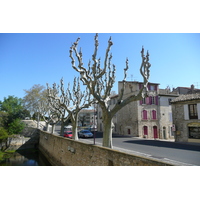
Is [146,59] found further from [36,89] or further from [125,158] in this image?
[36,89]

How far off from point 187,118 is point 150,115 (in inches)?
300

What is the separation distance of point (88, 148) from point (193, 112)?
16037mm

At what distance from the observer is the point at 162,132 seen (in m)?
26.5

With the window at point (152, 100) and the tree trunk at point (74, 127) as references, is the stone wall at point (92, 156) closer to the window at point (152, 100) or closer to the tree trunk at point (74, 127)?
the tree trunk at point (74, 127)

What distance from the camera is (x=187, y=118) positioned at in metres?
19.6

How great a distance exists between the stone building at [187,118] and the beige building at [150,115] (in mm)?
5877

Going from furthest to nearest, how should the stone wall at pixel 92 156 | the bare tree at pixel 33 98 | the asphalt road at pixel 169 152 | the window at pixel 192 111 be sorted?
the bare tree at pixel 33 98 → the window at pixel 192 111 → the asphalt road at pixel 169 152 → the stone wall at pixel 92 156

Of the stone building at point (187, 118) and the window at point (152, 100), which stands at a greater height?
Result: the window at point (152, 100)

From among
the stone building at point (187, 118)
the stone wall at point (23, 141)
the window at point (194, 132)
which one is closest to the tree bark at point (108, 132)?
the stone building at point (187, 118)

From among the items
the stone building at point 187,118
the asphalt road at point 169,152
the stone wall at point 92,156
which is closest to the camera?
the stone wall at point 92,156

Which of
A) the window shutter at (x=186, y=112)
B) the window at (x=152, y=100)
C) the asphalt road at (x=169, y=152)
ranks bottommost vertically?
the asphalt road at (x=169, y=152)

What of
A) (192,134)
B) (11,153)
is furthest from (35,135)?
(192,134)

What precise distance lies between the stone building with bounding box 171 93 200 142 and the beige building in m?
5.88

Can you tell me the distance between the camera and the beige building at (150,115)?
26.3 m
